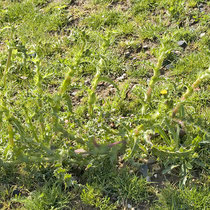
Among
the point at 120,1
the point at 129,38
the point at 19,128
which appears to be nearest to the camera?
the point at 19,128

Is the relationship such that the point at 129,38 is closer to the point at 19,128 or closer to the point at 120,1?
the point at 120,1

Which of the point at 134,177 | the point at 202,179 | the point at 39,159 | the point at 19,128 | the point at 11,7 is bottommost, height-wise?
the point at 202,179

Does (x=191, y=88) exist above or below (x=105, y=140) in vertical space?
above

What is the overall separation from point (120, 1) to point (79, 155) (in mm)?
3089

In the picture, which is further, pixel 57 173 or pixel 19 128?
pixel 57 173

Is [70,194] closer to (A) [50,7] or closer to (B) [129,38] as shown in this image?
(B) [129,38]

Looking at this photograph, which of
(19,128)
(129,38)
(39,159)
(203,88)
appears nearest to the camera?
(19,128)

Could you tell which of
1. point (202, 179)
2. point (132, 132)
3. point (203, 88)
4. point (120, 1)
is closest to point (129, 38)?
point (120, 1)

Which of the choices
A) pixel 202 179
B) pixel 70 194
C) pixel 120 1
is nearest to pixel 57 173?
pixel 70 194

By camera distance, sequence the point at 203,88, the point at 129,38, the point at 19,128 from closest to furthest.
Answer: the point at 19,128, the point at 203,88, the point at 129,38

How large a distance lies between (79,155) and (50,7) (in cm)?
320

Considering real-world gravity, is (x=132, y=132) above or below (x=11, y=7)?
below

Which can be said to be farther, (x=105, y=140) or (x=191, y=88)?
(x=105, y=140)

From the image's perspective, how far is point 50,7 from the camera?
507 centimetres
